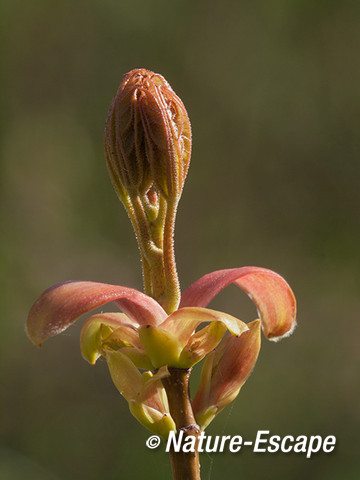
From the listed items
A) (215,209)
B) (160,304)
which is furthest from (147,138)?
(215,209)

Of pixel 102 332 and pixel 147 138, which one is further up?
pixel 147 138

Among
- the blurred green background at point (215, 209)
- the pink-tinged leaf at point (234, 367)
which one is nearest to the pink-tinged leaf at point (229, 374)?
the pink-tinged leaf at point (234, 367)

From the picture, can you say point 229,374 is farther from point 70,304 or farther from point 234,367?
point 70,304

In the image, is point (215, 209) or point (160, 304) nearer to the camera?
point (160, 304)

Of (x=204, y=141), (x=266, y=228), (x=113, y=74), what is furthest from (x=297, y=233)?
(x=113, y=74)

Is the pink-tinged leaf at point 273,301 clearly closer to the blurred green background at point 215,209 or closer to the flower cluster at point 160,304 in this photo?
the flower cluster at point 160,304

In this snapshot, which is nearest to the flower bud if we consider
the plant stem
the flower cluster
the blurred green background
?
the flower cluster
